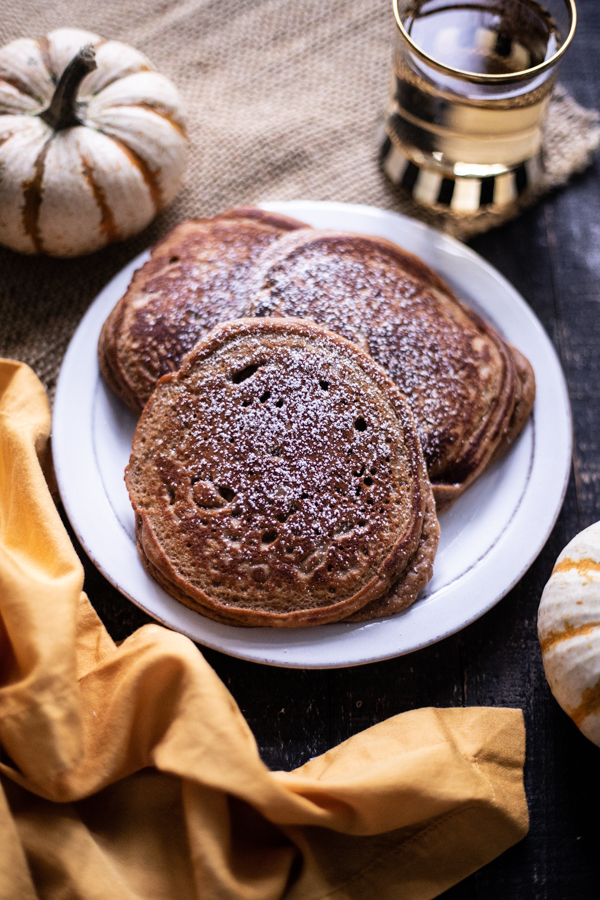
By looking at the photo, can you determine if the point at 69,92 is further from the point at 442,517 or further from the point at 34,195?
the point at 442,517

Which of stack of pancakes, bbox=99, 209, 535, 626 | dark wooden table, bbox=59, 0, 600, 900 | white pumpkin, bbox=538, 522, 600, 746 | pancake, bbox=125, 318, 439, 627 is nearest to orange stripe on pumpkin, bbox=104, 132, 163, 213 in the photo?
stack of pancakes, bbox=99, 209, 535, 626

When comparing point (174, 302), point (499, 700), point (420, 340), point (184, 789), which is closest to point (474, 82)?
point (420, 340)

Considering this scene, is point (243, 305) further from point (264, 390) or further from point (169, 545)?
point (169, 545)

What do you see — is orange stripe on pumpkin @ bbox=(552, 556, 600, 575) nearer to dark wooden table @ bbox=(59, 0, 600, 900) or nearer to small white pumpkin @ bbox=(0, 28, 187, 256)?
dark wooden table @ bbox=(59, 0, 600, 900)

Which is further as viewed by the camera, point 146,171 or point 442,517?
point 146,171

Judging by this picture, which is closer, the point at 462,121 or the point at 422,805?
the point at 422,805

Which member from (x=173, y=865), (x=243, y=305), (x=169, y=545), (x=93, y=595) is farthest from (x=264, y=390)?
(x=173, y=865)
